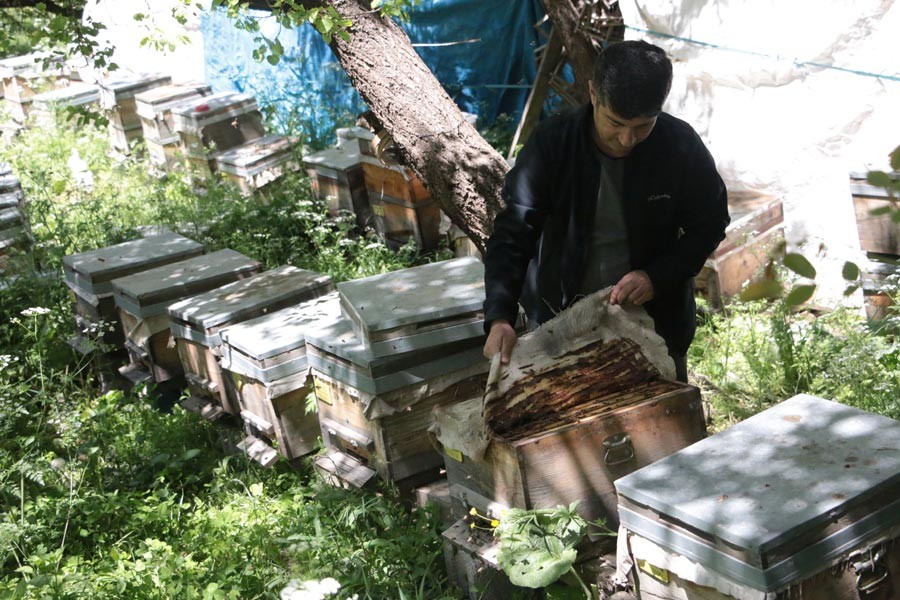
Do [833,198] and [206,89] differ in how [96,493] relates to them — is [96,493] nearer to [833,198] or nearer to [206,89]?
[833,198]

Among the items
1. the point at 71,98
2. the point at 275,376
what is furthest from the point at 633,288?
the point at 71,98

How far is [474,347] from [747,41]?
3.45m

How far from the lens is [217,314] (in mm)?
5094

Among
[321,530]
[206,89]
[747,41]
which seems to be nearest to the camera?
[321,530]

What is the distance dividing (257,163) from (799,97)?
5.10 m

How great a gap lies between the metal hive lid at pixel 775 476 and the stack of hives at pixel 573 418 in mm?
351

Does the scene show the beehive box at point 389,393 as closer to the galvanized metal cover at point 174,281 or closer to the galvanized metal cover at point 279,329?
the galvanized metal cover at point 279,329

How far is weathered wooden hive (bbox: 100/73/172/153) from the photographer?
11.5 metres

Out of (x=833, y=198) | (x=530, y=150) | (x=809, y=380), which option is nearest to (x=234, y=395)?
(x=530, y=150)

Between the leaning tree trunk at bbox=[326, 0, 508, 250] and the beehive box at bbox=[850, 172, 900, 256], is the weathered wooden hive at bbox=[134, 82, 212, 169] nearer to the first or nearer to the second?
the leaning tree trunk at bbox=[326, 0, 508, 250]

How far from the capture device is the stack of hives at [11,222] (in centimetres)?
727

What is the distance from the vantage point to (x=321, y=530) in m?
4.10

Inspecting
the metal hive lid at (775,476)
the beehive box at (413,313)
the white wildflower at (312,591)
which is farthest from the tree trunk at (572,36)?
the white wildflower at (312,591)

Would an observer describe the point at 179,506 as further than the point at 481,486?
Yes
